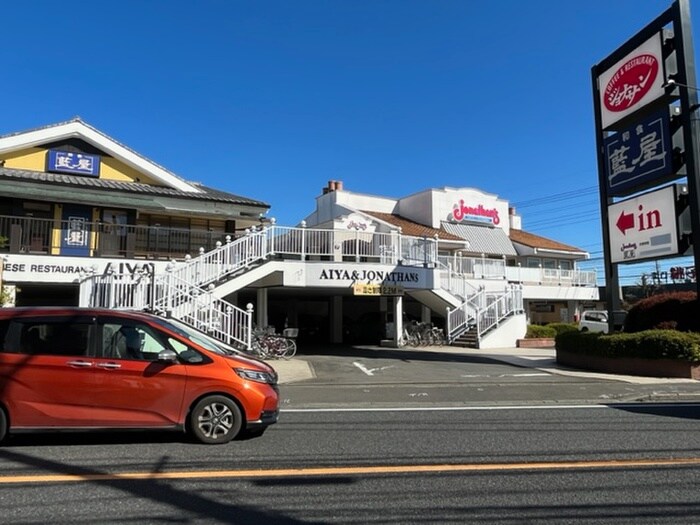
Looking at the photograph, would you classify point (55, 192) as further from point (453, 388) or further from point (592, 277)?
point (592, 277)

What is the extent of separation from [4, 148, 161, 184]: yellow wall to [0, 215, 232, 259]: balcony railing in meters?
2.48

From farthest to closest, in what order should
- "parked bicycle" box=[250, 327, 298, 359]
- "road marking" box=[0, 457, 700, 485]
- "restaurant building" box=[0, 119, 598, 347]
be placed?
"parked bicycle" box=[250, 327, 298, 359], "restaurant building" box=[0, 119, 598, 347], "road marking" box=[0, 457, 700, 485]

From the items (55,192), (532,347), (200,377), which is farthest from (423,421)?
(532,347)

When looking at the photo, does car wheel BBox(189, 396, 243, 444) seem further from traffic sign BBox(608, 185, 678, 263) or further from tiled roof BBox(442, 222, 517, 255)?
tiled roof BBox(442, 222, 517, 255)

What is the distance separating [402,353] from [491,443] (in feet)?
44.8

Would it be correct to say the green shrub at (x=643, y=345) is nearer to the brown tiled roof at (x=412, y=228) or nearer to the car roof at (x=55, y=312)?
the car roof at (x=55, y=312)

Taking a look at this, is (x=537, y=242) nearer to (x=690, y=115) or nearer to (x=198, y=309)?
(x=690, y=115)

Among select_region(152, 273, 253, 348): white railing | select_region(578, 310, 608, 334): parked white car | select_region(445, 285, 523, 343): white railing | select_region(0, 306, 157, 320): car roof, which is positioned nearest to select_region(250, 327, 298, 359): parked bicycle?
select_region(152, 273, 253, 348): white railing

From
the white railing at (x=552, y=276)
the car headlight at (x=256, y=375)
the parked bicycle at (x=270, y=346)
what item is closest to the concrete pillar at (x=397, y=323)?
the parked bicycle at (x=270, y=346)

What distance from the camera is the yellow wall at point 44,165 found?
20844mm

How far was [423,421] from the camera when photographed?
851 cm

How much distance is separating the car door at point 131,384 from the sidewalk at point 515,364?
6131 mm

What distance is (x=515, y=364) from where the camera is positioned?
17453mm

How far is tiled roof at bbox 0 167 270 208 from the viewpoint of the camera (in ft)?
62.6
